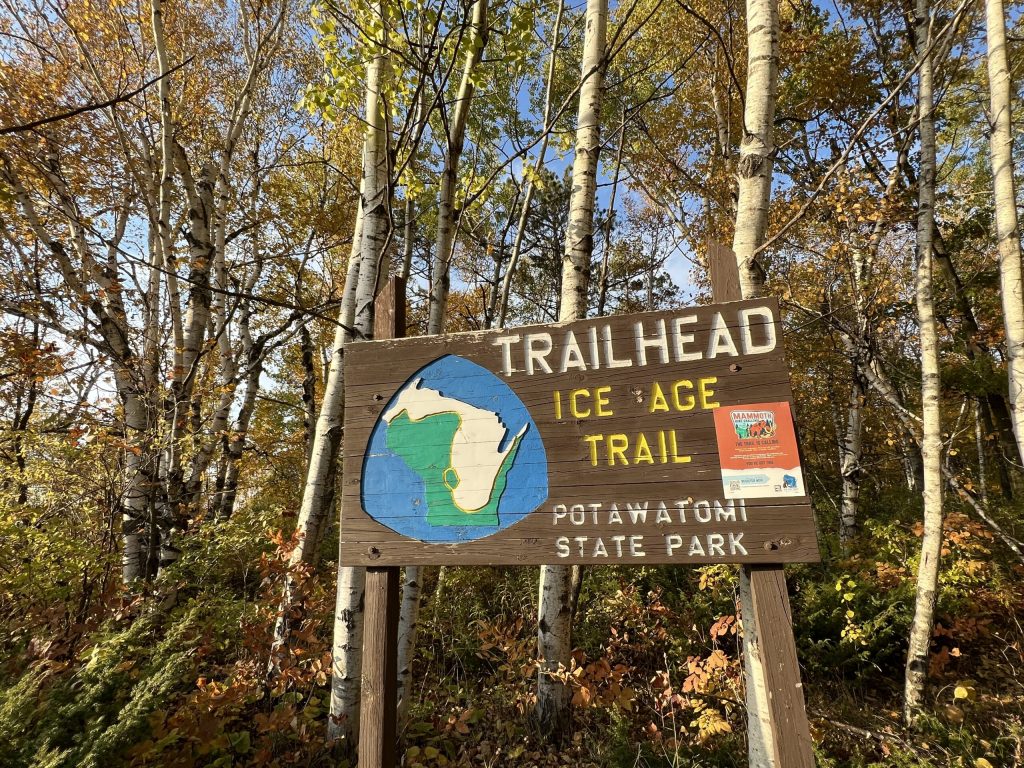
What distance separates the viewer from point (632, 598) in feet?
16.1

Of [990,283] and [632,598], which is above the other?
[990,283]

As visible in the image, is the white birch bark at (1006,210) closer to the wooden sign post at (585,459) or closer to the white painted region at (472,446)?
the wooden sign post at (585,459)

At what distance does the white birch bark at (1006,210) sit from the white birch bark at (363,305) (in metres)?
4.42

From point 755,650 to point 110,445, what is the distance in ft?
18.3

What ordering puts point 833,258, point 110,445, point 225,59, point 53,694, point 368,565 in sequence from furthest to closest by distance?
point 225,59, point 833,258, point 110,445, point 53,694, point 368,565

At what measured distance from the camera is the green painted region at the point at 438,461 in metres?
1.82

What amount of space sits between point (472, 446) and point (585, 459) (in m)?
0.47

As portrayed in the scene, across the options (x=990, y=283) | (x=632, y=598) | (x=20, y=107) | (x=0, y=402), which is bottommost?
(x=632, y=598)

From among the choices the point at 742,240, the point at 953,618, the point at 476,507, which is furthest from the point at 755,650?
the point at 953,618

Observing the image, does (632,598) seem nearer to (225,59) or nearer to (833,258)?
(833,258)

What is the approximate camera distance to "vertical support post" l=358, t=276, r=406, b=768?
182 centimetres

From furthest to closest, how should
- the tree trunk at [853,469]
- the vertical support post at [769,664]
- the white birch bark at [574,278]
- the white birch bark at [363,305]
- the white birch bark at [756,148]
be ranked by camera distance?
the tree trunk at [853,469] → the white birch bark at [574,278] → the white birch bark at [363,305] → the white birch bark at [756,148] → the vertical support post at [769,664]

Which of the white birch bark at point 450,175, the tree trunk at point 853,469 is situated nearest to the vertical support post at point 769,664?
the white birch bark at point 450,175

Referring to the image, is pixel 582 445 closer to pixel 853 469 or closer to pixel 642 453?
pixel 642 453
